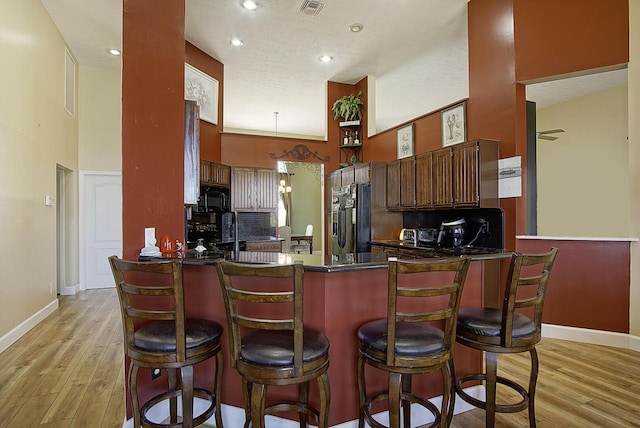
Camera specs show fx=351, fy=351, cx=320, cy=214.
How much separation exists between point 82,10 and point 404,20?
403 centimetres

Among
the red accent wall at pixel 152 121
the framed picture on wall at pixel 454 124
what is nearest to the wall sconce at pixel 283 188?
the framed picture on wall at pixel 454 124

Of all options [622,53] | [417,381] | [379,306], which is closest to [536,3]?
[622,53]

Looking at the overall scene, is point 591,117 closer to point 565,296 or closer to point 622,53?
point 622,53

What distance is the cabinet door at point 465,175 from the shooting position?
3760 mm

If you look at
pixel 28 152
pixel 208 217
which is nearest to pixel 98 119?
pixel 28 152

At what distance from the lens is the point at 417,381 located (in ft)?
7.28

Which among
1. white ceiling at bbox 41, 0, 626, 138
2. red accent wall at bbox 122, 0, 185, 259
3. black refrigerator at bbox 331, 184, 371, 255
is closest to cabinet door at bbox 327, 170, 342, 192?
black refrigerator at bbox 331, 184, 371, 255

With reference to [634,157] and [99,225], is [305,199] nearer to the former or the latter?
[99,225]

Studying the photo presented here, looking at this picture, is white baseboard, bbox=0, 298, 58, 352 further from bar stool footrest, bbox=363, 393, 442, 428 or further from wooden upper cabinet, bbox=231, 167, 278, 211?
bar stool footrest, bbox=363, 393, 442, 428

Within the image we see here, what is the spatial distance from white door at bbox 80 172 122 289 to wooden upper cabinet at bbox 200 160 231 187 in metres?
1.93

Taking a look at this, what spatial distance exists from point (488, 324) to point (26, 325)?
4684 mm

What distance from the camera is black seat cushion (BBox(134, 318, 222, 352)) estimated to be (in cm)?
168

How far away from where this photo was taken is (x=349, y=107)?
6.21m

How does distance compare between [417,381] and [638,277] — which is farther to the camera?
[638,277]
